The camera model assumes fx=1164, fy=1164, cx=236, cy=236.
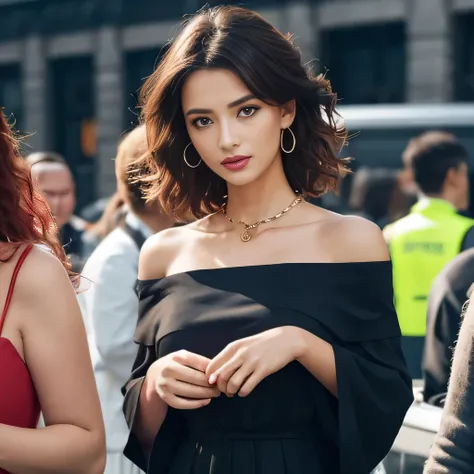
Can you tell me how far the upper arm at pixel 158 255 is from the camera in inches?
115

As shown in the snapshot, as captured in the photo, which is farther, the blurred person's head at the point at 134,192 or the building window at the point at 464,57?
the building window at the point at 464,57

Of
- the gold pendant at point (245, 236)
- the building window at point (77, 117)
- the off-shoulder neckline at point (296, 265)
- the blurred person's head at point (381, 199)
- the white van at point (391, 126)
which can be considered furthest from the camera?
the building window at point (77, 117)

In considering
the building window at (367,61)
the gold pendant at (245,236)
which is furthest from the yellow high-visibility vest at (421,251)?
the building window at (367,61)

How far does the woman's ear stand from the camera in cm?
284

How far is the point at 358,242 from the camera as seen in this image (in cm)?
272

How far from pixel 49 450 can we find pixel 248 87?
951 mm

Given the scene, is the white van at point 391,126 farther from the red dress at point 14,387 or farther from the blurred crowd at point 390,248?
the red dress at point 14,387

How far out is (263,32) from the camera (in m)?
2.79

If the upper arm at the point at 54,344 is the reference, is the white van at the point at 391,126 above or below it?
below

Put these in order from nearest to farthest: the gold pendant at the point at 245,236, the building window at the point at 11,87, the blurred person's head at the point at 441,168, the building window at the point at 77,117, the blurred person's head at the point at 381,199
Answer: the gold pendant at the point at 245,236 < the blurred person's head at the point at 441,168 < the blurred person's head at the point at 381,199 < the building window at the point at 77,117 < the building window at the point at 11,87

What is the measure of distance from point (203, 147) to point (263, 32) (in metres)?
0.31

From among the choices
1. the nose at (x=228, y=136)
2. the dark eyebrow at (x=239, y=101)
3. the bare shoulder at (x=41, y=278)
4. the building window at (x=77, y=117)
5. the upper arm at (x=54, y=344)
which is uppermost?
the dark eyebrow at (x=239, y=101)

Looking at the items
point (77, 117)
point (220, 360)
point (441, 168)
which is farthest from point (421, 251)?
point (77, 117)

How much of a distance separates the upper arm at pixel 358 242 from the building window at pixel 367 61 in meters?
15.2
